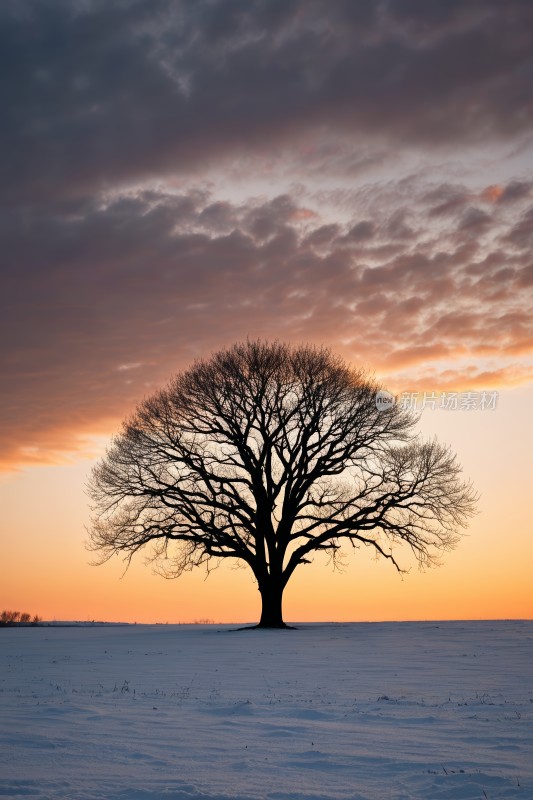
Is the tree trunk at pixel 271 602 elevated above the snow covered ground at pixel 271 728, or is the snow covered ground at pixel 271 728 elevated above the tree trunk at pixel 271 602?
the tree trunk at pixel 271 602

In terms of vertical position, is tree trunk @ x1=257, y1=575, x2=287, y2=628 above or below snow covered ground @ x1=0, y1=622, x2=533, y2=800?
above

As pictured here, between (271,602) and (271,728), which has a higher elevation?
(271,602)

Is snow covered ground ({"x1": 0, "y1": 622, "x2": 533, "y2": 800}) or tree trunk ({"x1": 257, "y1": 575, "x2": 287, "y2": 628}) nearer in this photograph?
snow covered ground ({"x1": 0, "y1": 622, "x2": 533, "y2": 800})

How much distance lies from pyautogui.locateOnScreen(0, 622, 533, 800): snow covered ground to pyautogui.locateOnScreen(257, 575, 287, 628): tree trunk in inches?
617

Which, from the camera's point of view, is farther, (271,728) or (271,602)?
(271,602)

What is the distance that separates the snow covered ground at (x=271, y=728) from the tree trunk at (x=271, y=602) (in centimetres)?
1567

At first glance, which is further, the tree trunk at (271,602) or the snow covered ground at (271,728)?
the tree trunk at (271,602)

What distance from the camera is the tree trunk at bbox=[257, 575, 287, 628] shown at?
34.0 metres

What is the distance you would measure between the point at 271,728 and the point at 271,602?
83.1 ft

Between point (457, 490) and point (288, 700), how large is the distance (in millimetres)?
24720

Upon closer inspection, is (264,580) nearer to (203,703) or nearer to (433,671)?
(433,671)

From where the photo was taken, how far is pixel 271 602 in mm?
34031

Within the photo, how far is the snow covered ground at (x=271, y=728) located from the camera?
21.6ft

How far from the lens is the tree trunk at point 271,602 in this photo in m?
34.0
